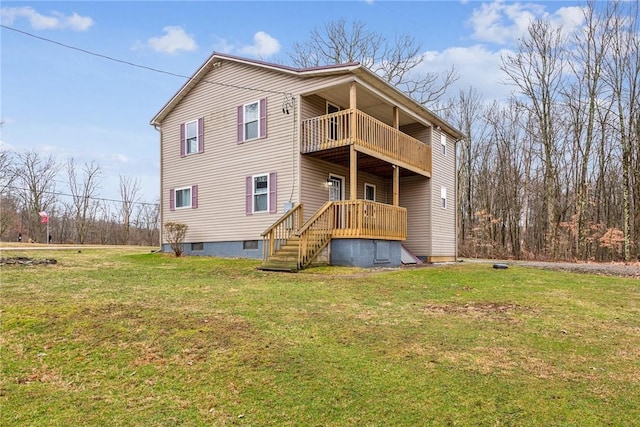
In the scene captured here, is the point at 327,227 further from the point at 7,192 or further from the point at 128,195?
the point at 128,195

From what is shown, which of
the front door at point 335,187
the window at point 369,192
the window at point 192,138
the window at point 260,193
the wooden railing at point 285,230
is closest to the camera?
the wooden railing at point 285,230

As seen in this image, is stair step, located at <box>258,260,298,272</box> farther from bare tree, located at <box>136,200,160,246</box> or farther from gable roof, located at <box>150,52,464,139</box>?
bare tree, located at <box>136,200,160,246</box>

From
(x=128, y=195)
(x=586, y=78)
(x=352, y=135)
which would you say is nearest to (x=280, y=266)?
(x=352, y=135)

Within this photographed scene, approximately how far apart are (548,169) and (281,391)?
76.0 ft

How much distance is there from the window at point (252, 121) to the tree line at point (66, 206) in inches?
1036

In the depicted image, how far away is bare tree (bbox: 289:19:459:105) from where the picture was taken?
27672 mm

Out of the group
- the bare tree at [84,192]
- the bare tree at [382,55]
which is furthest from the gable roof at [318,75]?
the bare tree at [84,192]

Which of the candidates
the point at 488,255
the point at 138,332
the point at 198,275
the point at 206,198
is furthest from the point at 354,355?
the point at 488,255

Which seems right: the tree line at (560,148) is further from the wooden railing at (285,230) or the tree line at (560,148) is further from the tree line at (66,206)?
the tree line at (66,206)

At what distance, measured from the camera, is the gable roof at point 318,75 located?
1255 cm

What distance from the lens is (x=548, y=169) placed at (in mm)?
22062

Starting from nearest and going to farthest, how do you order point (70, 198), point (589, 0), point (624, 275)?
1. point (624, 275)
2. point (589, 0)
3. point (70, 198)

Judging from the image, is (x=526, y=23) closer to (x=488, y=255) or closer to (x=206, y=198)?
(x=488, y=255)

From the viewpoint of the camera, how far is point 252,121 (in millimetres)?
14883
